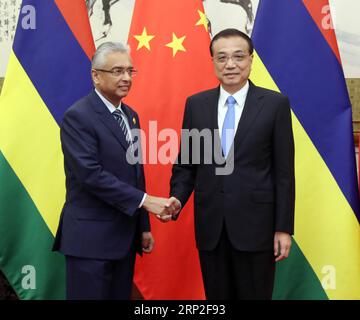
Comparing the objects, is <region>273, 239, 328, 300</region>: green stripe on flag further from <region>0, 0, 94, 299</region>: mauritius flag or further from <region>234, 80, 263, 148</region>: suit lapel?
<region>0, 0, 94, 299</region>: mauritius flag

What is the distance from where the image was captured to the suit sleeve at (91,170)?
1899mm

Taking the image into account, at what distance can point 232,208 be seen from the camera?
196cm

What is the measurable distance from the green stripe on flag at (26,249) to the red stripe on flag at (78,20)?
640 millimetres

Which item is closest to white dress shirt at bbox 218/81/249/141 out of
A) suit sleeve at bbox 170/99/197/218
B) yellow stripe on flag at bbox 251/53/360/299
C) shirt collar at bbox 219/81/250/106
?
shirt collar at bbox 219/81/250/106

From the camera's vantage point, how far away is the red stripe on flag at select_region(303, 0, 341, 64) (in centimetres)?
249

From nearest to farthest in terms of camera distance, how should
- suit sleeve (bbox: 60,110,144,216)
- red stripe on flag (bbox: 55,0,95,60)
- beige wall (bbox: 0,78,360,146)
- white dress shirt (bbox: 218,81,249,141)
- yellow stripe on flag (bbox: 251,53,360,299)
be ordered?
1. suit sleeve (bbox: 60,110,144,216)
2. white dress shirt (bbox: 218,81,249,141)
3. yellow stripe on flag (bbox: 251,53,360,299)
4. red stripe on flag (bbox: 55,0,95,60)
5. beige wall (bbox: 0,78,360,146)

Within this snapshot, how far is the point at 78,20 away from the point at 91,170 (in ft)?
3.21

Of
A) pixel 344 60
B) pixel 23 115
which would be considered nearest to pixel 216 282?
pixel 23 115

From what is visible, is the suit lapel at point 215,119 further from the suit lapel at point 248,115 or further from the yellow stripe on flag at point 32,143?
the yellow stripe on flag at point 32,143

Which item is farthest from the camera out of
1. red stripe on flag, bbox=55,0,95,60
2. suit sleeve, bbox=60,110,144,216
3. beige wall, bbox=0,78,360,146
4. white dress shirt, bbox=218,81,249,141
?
beige wall, bbox=0,78,360,146

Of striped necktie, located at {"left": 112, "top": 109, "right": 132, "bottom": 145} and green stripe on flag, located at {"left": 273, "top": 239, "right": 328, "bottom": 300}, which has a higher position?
striped necktie, located at {"left": 112, "top": 109, "right": 132, "bottom": 145}

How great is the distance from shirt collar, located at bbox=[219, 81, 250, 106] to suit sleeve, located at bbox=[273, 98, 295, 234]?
14cm

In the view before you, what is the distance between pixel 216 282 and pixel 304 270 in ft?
2.19

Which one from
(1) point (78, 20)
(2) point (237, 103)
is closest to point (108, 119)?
(2) point (237, 103)
